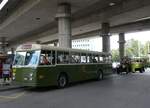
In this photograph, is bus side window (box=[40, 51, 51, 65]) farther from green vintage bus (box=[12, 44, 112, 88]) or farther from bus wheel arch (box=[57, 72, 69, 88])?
bus wheel arch (box=[57, 72, 69, 88])

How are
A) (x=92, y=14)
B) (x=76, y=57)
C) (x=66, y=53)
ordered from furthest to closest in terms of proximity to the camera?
(x=92, y=14) → (x=76, y=57) → (x=66, y=53)

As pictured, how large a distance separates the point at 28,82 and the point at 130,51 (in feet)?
341

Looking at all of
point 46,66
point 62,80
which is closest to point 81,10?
point 62,80

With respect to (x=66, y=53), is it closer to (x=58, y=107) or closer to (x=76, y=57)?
(x=76, y=57)

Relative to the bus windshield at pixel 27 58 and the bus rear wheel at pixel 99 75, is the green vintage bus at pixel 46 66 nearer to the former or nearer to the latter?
the bus windshield at pixel 27 58

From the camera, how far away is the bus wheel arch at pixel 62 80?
1665 centimetres

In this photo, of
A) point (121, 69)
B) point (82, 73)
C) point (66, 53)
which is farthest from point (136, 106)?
point (121, 69)

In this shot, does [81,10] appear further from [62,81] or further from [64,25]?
[62,81]

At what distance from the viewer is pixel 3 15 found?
3334 cm

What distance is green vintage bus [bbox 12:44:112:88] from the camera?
15102 mm

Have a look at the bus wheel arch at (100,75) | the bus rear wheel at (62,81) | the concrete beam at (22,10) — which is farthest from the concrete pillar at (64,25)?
the bus rear wheel at (62,81)

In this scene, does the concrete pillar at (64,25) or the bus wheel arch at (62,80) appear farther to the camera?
the concrete pillar at (64,25)

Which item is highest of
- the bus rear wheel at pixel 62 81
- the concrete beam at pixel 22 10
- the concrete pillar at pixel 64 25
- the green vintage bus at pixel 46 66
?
the concrete beam at pixel 22 10

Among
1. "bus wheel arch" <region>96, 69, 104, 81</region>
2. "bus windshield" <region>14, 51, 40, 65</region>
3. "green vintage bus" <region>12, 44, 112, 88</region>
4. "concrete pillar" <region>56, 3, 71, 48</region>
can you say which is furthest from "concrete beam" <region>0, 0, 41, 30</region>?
"bus windshield" <region>14, 51, 40, 65</region>
